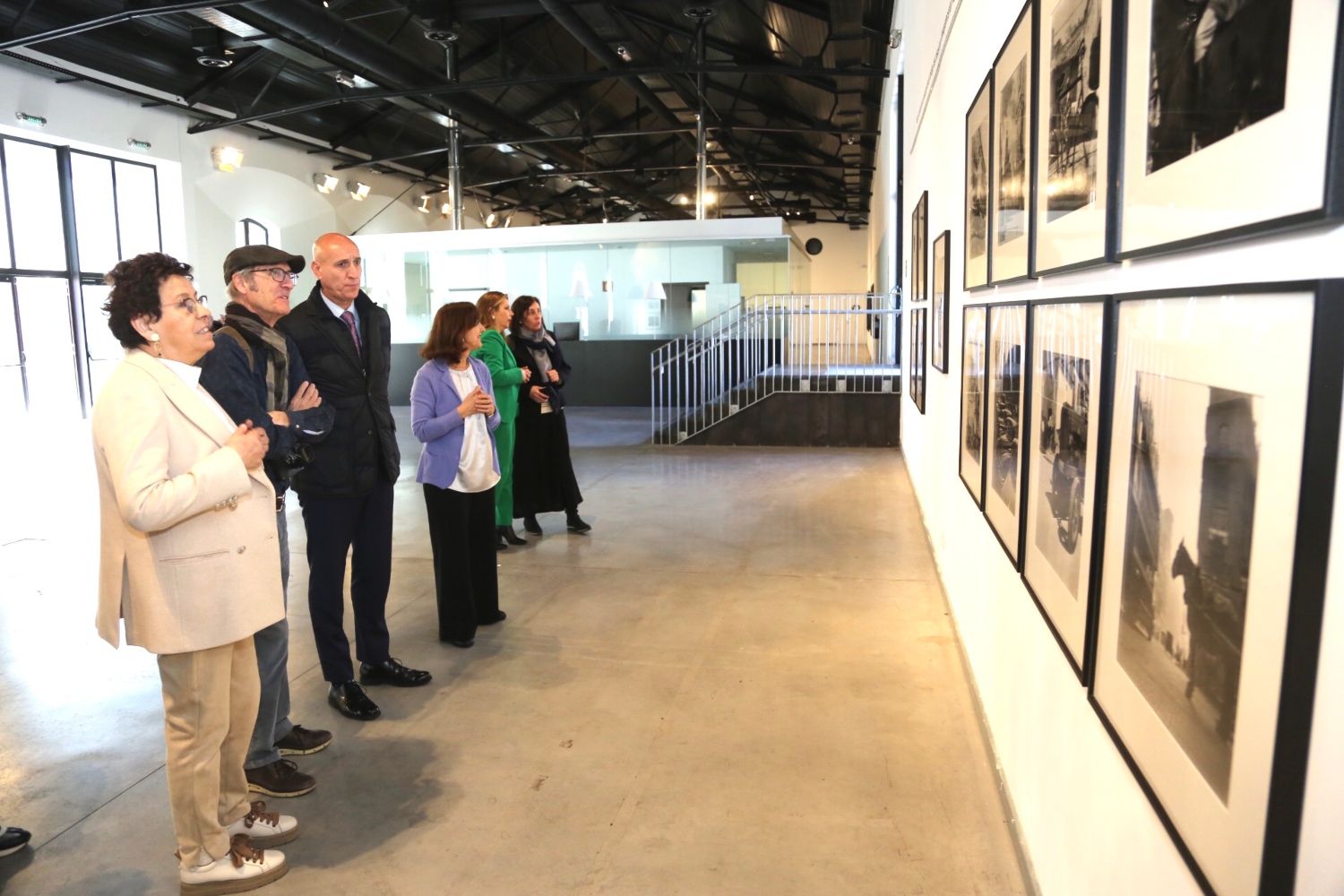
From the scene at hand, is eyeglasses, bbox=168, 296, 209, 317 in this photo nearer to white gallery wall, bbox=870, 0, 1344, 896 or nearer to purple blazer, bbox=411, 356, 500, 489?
purple blazer, bbox=411, 356, 500, 489

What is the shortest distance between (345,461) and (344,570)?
0.45 metres

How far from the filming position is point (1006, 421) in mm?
2373

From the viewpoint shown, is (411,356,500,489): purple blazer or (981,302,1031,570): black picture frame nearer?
(981,302,1031,570): black picture frame

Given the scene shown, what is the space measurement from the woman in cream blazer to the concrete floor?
1.43 ft

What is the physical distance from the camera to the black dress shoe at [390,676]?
3.57 meters

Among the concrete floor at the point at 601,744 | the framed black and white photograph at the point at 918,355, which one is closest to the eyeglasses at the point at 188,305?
the concrete floor at the point at 601,744

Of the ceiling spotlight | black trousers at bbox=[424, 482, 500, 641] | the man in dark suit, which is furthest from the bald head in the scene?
the ceiling spotlight

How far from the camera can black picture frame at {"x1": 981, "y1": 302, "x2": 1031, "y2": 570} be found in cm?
214

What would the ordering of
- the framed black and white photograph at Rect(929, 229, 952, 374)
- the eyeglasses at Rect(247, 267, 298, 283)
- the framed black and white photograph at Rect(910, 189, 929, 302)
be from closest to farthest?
the eyeglasses at Rect(247, 267, 298, 283), the framed black and white photograph at Rect(929, 229, 952, 374), the framed black and white photograph at Rect(910, 189, 929, 302)

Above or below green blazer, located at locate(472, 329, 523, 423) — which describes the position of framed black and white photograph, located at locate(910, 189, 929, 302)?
above

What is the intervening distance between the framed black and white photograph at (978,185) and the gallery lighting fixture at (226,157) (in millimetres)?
12436

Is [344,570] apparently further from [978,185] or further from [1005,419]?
[978,185]

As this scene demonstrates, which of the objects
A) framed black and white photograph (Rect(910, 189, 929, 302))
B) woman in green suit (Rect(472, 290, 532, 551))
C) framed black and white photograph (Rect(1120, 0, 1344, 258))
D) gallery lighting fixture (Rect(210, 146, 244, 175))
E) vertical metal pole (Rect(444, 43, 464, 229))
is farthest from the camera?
vertical metal pole (Rect(444, 43, 464, 229))

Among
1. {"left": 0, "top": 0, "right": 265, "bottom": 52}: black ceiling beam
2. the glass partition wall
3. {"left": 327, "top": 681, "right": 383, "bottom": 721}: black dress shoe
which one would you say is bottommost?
{"left": 327, "top": 681, "right": 383, "bottom": 721}: black dress shoe
